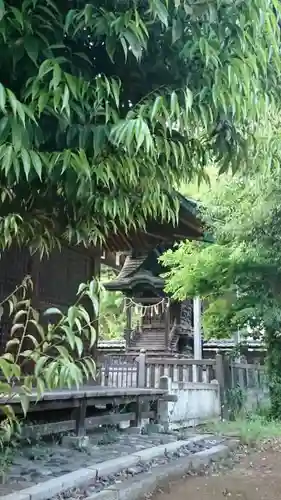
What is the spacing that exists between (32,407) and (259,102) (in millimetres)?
4682

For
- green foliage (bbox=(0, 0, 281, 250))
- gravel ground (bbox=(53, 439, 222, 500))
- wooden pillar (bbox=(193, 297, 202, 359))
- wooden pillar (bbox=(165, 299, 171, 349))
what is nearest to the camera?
green foliage (bbox=(0, 0, 281, 250))

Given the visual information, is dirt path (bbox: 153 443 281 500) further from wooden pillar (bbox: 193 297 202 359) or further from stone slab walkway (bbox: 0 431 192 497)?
wooden pillar (bbox: 193 297 202 359)

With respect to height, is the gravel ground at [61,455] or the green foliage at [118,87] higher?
the green foliage at [118,87]

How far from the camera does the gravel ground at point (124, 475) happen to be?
505 cm

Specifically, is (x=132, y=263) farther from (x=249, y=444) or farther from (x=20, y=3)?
(x=20, y=3)

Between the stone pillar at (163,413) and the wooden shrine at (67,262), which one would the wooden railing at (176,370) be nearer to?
the stone pillar at (163,413)

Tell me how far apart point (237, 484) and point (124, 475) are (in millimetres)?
1363

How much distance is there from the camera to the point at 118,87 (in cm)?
267

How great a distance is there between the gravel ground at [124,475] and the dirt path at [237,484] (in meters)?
0.37

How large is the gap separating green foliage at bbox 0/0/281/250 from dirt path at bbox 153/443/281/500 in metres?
3.79

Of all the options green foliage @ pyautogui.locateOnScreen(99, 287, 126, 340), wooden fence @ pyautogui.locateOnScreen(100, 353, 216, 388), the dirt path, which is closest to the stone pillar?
wooden fence @ pyautogui.locateOnScreen(100, 353, 216, 388)

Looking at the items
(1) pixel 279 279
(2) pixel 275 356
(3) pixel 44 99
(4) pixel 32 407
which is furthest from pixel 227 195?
(3) pixel 44 99

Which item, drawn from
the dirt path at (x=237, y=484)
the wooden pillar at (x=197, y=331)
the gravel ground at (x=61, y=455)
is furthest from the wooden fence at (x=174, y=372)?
the wooden pillar at (x=197, y=331)

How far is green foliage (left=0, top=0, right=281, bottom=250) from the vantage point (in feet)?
8.03
